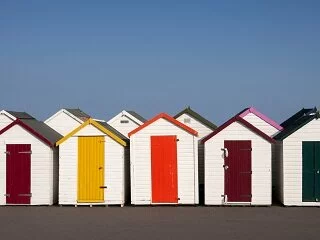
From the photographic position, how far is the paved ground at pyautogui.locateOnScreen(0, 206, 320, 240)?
1395 cm

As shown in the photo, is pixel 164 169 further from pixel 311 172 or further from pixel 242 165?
pixel 311 172

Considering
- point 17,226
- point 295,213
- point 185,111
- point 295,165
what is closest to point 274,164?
point 295,165

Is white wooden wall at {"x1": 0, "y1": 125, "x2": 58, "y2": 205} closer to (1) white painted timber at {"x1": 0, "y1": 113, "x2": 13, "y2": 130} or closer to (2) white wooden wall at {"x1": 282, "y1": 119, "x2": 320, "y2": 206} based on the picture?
(1) white painted timber at {"x1": 0, "y1": 113, "x2": 13, "y2": 130}

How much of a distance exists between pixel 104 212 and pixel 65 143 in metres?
2.97

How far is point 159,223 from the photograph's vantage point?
1570cm

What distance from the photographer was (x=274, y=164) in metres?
21.3

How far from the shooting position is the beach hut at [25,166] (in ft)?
64.1

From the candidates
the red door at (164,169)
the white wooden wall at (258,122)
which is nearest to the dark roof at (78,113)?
the white wooden wall at (258,122)

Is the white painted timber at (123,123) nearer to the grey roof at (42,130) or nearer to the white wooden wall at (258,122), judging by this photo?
the white wooden wall at (258,122)

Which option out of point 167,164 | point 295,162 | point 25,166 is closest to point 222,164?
point 167,164

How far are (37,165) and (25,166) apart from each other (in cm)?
42

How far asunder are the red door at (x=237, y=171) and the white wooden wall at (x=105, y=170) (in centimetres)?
359

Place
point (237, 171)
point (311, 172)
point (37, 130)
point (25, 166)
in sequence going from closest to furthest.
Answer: point (311, 172) → point (237, 171) → point (25, 166) → point (37, 130)

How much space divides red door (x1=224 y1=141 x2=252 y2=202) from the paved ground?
56 cm
